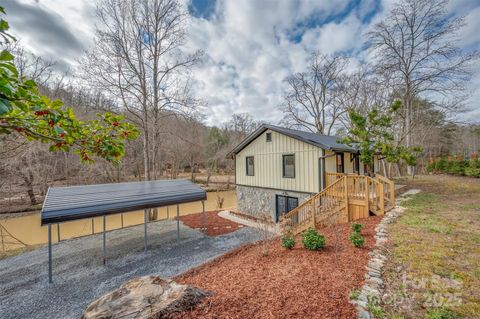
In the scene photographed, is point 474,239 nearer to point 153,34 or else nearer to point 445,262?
point 445,262

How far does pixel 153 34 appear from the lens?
10.9 m

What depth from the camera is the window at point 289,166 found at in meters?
9.82

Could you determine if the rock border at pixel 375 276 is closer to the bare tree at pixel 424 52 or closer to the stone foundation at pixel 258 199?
the stone foundation at pixel 258 199

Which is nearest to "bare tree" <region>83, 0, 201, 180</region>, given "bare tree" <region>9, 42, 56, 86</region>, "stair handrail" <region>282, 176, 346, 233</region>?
"bare tree" <region>9, 42, 56, 86</region>

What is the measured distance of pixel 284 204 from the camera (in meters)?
10.3

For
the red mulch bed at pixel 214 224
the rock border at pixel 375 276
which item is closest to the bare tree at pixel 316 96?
the red mulch bed at pixel 214 224

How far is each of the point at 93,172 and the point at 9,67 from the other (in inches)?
680

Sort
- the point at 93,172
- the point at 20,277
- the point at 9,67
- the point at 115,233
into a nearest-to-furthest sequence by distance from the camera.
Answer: the point at 9,67
the point at 20,277
the point at 115,233
the point at 93,172

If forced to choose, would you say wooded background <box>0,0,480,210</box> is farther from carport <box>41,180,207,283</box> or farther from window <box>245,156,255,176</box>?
window <box>245,156,255,176</box>

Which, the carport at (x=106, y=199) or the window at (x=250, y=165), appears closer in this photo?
the carport at (x=106, y=199)

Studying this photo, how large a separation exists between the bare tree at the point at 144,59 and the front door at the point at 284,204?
7249 millimetres

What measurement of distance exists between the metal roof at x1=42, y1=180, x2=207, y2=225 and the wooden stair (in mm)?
4190

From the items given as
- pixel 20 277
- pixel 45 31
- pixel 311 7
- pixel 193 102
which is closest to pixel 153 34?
pixel 193 102

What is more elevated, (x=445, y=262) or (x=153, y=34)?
(x=153, y=34)
